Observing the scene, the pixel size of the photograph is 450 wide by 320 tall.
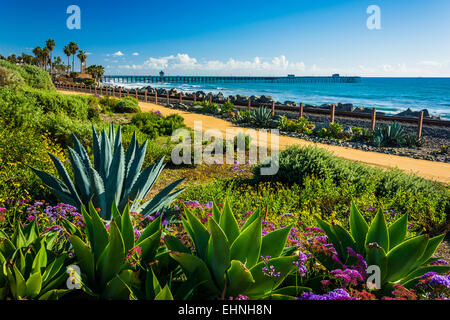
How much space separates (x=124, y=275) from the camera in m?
2.03

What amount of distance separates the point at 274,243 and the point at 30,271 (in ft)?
5.01

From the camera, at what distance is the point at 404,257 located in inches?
86.4

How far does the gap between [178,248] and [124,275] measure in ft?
A: 1.27

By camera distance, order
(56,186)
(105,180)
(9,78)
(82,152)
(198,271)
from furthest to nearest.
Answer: (9,78), (82,152), (105,180), (56,186), (198,271)

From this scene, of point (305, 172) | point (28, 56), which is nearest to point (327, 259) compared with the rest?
point (305, 172)

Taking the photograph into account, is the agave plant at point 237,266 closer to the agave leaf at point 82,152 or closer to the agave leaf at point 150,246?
the agave leaf at point 150,246

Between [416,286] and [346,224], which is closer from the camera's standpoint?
[416,286]

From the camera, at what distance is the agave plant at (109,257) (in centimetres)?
200

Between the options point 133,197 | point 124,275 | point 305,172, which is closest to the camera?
point 124,275

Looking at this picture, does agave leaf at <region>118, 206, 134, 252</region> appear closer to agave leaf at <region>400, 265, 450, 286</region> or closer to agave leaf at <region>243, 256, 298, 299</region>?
agave leaf at <region>243, 256, 298, 299</region>

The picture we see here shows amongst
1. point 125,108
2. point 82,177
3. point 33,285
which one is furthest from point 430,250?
point 125,108

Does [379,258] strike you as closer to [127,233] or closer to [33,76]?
[127,233]
